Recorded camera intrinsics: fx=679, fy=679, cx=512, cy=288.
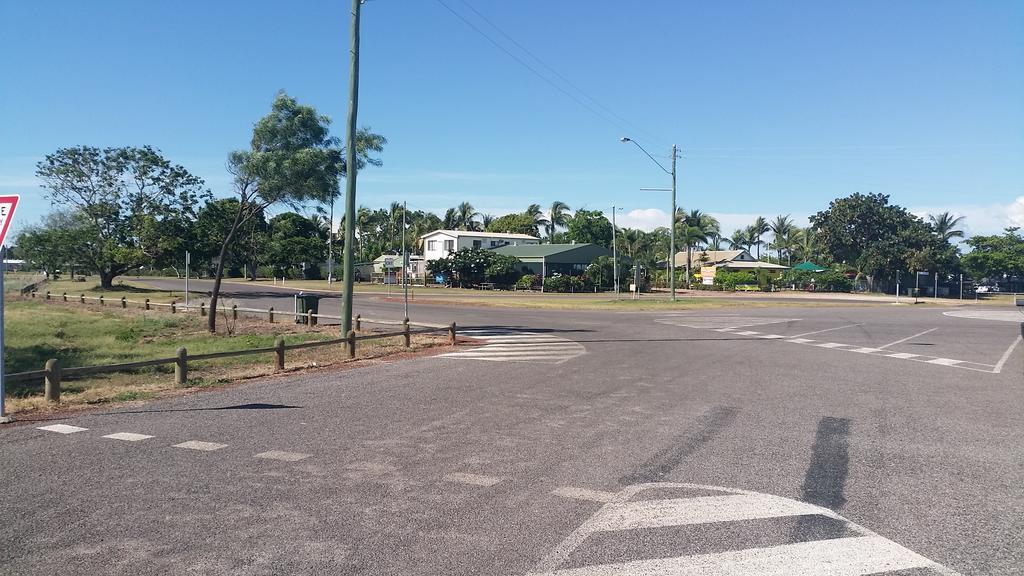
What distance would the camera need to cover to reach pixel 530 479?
6430mm

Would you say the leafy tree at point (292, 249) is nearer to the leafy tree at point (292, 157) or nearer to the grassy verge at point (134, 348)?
the grassy verge at point (134, 348)

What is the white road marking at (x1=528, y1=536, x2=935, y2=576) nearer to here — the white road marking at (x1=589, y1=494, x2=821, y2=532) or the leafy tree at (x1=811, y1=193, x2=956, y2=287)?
the white road marking at (x1=589, y1=494, x2=821, y2=532)

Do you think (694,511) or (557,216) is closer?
(694,511)

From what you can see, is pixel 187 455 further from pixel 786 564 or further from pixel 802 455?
pixel 802 455

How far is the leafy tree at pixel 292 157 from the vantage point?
2033cm

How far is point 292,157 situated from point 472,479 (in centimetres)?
1625

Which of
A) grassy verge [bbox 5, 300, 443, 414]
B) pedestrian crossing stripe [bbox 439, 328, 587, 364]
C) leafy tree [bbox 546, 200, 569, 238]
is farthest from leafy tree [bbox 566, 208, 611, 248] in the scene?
pedestrian crossing stripe [bbox 439, 328, 587, 364]

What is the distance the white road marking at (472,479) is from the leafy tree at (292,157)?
15.5 meters

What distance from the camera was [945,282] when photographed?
69.1 m

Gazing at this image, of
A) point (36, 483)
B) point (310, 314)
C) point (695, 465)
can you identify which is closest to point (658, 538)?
point (695, 465)

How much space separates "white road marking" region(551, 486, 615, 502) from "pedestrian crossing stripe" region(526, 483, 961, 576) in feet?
0.23


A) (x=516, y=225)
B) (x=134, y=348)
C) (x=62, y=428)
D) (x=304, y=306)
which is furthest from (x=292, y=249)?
(x=62, y=428)

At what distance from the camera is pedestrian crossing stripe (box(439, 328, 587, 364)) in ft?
53.3

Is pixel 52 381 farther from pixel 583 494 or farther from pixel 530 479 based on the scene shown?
pixel 583 494
